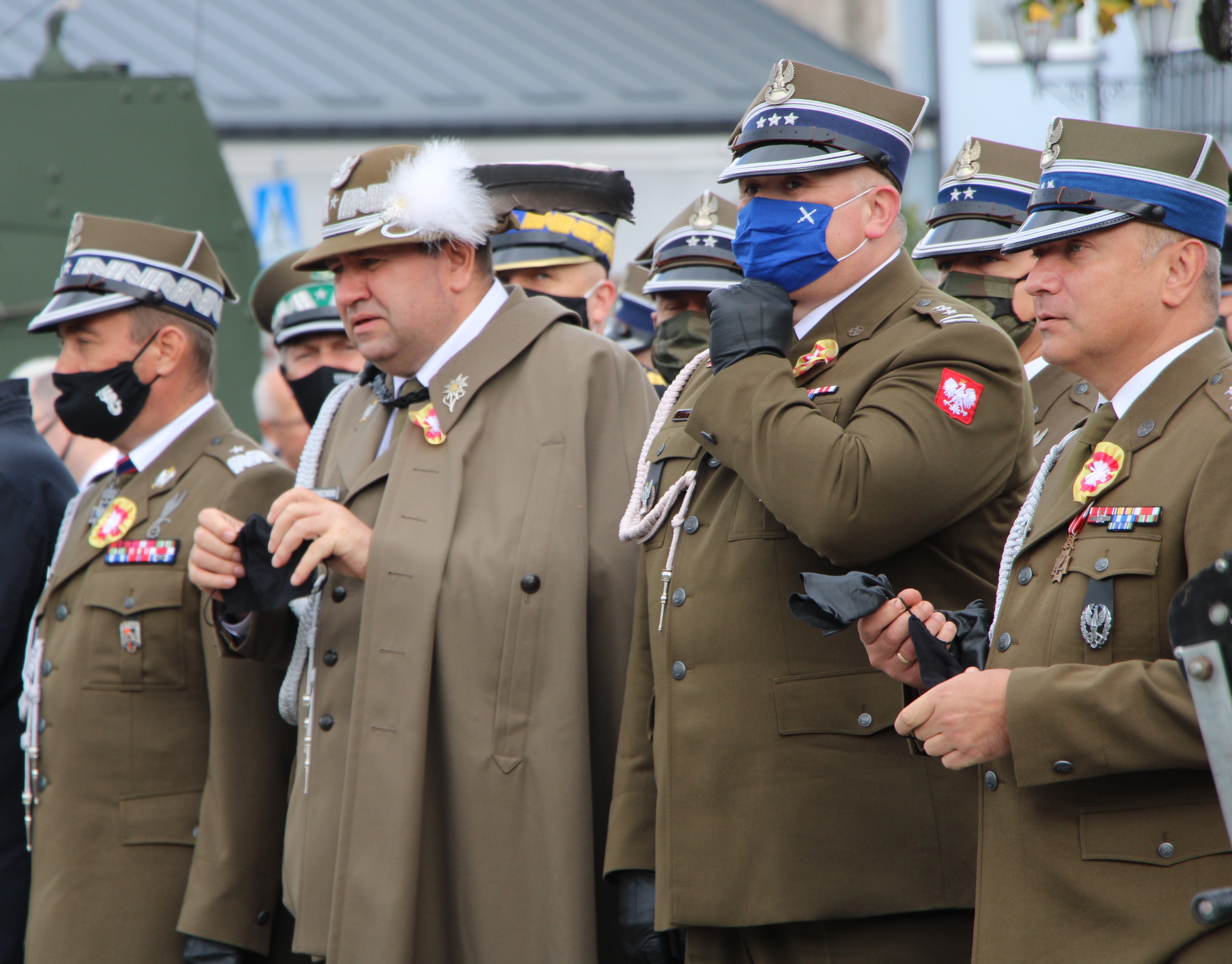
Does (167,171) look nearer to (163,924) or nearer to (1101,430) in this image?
(163,924)

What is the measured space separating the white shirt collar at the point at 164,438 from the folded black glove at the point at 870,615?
91.8 inches

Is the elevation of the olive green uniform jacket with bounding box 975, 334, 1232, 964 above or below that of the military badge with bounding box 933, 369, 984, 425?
below

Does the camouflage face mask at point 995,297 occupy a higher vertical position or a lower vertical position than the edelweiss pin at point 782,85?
lower

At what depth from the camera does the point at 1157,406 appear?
2.58 metres

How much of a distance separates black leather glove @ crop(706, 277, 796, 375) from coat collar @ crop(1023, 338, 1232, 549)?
0.66 meters

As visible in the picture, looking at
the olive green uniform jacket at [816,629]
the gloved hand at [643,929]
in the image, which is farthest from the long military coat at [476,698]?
the olive green uniform jacket at [816,629]

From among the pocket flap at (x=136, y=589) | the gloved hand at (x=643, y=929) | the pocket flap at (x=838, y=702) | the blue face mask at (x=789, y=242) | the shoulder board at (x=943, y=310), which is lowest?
the gloved hand at (x=643, y=929)

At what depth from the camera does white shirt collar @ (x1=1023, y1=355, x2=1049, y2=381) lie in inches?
172

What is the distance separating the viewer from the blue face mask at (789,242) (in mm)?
3117

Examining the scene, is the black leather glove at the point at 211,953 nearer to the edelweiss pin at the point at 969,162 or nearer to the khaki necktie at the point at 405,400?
the khaki necktie at the point at 405,400

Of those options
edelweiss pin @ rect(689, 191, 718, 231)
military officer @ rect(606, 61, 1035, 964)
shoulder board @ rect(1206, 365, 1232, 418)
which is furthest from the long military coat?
edelweiss pin @ rect(689, 191, 718, 231)

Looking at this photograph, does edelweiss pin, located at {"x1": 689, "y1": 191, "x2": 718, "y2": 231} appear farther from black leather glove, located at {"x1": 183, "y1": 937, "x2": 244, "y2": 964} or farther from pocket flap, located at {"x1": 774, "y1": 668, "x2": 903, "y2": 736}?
black leather glove, located at {"x1": 183, "y1": 937, "x2": 244, "y2": 964}

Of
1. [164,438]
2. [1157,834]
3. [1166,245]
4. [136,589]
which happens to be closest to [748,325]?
[1166,245]

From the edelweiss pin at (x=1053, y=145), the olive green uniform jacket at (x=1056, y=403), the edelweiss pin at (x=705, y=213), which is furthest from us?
the edelweiss pin at (x=705, y=213)
